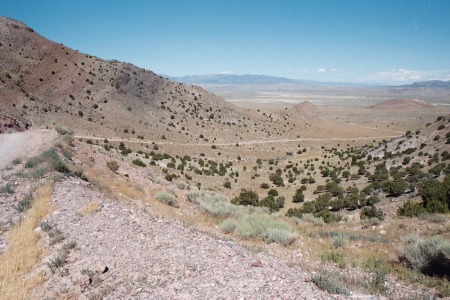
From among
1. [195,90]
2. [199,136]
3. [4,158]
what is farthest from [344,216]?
[195,90]

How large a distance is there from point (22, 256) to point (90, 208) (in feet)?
9.11

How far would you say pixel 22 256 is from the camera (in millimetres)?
8344

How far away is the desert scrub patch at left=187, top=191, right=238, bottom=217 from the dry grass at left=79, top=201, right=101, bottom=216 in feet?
22.0

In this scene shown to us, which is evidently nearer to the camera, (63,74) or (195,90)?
(63,74)

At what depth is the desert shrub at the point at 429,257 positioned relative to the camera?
9.25m

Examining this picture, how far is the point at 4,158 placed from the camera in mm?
19094

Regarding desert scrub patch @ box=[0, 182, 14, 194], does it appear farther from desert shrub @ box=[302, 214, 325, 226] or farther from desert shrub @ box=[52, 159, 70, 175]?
desert shrub @ box=[302, 214, 325, 226]

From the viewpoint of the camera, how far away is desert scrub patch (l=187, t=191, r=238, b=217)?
16.5 metres

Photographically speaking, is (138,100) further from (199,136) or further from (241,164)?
(241,164)

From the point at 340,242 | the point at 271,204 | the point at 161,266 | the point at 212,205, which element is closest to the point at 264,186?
the point at 271,204

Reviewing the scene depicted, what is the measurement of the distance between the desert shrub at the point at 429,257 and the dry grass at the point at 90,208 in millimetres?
10077

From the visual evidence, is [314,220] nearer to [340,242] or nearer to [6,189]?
[340,242]

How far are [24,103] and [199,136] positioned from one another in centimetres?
3239

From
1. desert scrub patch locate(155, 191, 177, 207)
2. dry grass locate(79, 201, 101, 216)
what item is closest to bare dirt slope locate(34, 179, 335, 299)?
dry grass locate(79, 201, 101, 216)
